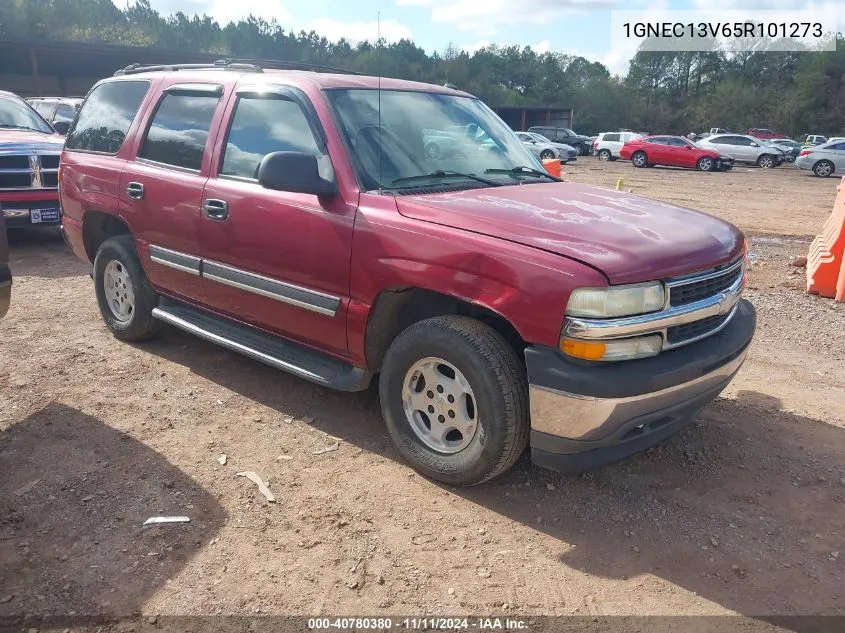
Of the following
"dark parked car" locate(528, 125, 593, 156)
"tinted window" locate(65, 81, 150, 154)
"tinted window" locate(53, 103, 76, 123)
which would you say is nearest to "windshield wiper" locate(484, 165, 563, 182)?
"tinted window" locate(65, 81, 150, 154)

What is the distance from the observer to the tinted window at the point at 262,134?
3.94 meters

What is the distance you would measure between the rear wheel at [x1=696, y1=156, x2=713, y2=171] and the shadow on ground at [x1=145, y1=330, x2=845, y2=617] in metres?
26.3

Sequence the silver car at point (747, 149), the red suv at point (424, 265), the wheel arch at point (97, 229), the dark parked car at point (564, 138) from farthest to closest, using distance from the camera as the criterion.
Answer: the dark parked car at point (564, 138), the silver car at point (747, 149), the wheel arch at point (97, 229), the red suv at point (424, 265)

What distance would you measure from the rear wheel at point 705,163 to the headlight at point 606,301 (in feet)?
92.3

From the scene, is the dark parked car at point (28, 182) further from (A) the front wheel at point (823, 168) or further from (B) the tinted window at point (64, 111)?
(A) the front wheel at point (823, 168)

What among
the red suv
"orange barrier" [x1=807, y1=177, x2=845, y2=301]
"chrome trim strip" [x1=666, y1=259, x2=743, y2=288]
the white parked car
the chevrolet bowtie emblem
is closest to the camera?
the red suv

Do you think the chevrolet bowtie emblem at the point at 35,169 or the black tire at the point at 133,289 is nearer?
the black tire at the point at 133,289

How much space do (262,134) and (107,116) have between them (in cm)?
192

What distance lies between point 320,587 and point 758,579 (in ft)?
5.84

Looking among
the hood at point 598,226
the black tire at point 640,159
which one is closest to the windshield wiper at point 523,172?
the hood at point 598,226

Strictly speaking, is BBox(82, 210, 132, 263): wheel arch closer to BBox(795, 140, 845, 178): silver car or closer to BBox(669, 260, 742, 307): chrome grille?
BBox(669, 260, 742, 307): chrome grille

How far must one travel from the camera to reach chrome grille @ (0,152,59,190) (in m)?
8.27

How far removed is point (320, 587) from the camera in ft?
9.12

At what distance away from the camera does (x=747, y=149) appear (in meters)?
31.0
